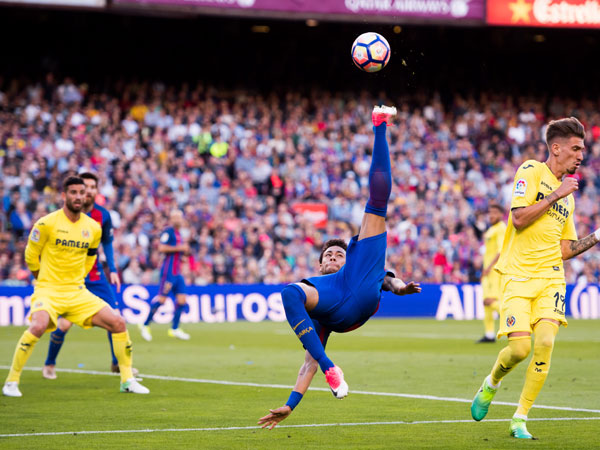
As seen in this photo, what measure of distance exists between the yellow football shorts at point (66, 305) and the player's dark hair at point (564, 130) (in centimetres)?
553

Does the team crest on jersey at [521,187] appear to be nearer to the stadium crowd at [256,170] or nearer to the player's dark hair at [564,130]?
the player's dark hair at [564,130]

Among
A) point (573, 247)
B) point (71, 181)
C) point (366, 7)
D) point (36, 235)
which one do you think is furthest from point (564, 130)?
point (366, 7)

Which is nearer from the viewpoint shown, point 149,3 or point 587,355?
point 587,355

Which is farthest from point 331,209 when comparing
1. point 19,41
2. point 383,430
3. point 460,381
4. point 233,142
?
point 383,430

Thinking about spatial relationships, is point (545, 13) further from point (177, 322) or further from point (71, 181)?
point (71, 181)

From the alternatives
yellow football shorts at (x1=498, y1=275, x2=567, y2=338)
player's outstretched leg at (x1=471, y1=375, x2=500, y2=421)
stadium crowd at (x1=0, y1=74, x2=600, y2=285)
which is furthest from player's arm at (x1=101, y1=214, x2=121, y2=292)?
stadium crowd at (x1=0, y1=74, x2=600, y2=285)

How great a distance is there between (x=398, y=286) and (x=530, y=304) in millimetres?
1240

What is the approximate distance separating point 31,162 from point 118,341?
15972mm

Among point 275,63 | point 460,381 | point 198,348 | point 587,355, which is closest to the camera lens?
point 460,381

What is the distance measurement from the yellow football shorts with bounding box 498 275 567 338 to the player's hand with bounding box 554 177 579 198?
740 millimetres

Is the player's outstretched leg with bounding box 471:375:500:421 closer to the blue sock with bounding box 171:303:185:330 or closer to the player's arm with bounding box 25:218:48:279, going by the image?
the player's arm with bounding box 25:218:48:279

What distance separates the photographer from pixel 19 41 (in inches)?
1225

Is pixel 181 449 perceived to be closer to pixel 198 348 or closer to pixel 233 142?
pixel 198 348

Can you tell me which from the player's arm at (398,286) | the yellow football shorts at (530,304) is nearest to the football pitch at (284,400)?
the yellow football shorts at (530,304)
